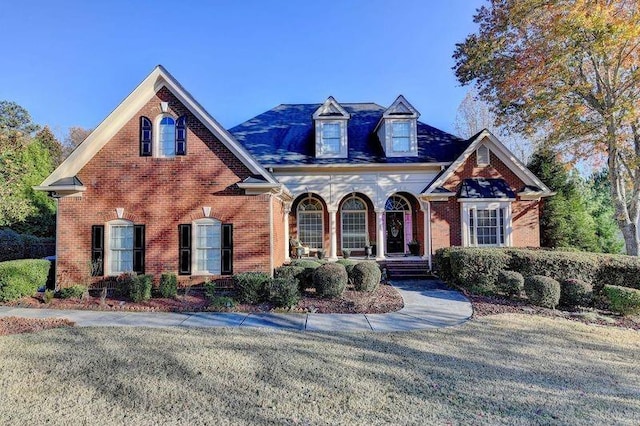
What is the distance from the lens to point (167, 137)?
11.7 m

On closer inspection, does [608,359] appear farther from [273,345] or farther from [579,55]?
[579,55]

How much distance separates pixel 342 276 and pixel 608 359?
6138 millimetres

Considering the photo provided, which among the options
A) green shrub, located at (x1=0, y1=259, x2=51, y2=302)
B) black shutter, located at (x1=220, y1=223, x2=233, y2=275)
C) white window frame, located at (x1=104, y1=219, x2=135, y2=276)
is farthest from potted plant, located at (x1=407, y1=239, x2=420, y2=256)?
green shrub, located at (x1=0, y1=259, x2=51, y2=302)

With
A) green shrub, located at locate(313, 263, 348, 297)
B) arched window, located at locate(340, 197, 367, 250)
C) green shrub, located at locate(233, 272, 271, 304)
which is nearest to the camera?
green shrub, located at locate(233, 272, 271, 304)

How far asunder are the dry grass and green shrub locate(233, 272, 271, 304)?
8.06 ft

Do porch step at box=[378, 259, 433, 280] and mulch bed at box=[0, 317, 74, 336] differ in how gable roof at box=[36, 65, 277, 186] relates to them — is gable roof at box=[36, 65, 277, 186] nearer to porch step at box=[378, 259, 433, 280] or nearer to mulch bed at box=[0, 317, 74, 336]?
mulch bed at box=[0, 317, 74, 336]

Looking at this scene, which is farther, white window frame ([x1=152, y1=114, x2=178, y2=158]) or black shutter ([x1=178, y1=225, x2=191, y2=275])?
white window frame ([x1=152, y1=114, x2=178, y2=158])

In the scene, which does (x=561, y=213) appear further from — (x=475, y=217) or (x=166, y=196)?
(x=166, y=196)

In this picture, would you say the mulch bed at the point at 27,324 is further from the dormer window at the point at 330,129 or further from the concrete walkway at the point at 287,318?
the dormer window at the point at 330,129

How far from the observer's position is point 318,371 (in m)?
5.37

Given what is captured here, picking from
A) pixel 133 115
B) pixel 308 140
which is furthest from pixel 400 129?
pixel 133 115

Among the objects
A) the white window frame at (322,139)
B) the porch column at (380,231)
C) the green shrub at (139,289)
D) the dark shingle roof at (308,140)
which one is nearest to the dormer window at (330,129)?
the white window frame at (322,139)

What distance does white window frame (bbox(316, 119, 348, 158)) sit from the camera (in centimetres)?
1655

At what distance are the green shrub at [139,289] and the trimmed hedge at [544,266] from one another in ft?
31.9
